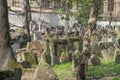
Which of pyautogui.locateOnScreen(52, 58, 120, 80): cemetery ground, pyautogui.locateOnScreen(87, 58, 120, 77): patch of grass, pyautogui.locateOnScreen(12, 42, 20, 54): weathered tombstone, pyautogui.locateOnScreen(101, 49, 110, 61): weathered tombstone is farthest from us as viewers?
pyautogui.locateOnScreen(12, 42, 20, 54): weathered tombstone

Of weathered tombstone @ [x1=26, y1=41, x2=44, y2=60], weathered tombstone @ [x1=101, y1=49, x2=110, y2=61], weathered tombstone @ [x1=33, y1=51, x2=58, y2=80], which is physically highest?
weathered tombstone @ [x1=33, y1=51, x2=58, y2=80]

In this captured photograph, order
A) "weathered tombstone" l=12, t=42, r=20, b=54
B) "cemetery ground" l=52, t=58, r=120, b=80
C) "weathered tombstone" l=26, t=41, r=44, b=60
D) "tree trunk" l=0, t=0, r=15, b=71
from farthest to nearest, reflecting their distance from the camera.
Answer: "weathered tombstone" l=12, t=42, r=20, b=54, "weathered tombstone" l=26, t=41, r=44, b=60, "cemetery ground" l=52, t=58, r=120, b=80, "tree trunk" l=0, t=0, r=15, b=71

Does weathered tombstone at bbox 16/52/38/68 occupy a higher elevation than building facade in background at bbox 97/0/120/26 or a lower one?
higher

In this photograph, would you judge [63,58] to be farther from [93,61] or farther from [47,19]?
[47,19]

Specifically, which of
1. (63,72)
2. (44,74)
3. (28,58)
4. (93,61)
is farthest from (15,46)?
(44,74)

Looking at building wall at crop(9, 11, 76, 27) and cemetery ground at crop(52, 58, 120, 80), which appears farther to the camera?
building wall at crop(9, 11, 76, 27)

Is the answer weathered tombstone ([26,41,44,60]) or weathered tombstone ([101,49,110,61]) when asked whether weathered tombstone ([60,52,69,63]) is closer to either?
weathered tombstone ([26,41,44,60])

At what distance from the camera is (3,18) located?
504 inches

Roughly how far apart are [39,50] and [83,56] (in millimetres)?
6522

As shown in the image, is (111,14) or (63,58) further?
(111,14)

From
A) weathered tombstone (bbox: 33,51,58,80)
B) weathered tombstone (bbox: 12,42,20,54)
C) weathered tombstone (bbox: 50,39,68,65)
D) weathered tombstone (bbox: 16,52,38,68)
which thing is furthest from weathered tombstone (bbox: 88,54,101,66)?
weathered tombstone (bbox: 12,42,20,54)

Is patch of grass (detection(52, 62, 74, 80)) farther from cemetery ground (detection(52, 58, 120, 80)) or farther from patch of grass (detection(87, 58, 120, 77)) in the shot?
patch of grass (detection(87, 58, 120, 77))

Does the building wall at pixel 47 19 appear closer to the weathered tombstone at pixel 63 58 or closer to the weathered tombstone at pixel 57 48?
the weathered tombstone at pixel 57 48

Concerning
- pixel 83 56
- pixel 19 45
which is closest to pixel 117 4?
pixel 19 45
